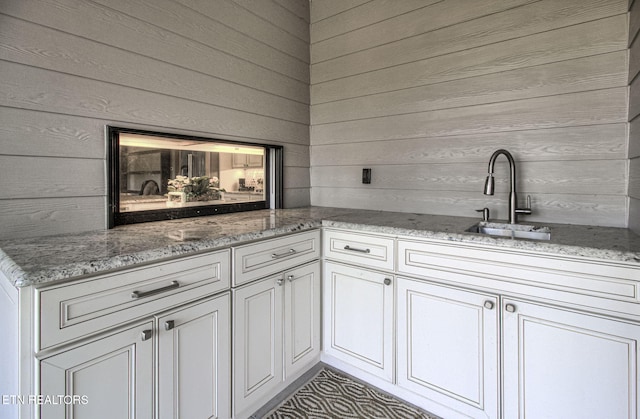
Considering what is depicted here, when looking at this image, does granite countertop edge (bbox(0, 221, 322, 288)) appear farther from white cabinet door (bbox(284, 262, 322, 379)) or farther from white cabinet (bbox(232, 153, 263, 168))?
white cabinet (bbox(232, 153, 263, 168))

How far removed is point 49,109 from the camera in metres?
1.33

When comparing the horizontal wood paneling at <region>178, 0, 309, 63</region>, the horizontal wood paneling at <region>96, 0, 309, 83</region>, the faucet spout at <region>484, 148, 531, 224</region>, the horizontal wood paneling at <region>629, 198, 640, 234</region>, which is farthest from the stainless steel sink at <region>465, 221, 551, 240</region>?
the horizontal wood paneling at <region>178, 0, 309, 63</region>

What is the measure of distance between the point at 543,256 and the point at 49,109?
2034 mm

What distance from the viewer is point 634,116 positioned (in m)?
1.40

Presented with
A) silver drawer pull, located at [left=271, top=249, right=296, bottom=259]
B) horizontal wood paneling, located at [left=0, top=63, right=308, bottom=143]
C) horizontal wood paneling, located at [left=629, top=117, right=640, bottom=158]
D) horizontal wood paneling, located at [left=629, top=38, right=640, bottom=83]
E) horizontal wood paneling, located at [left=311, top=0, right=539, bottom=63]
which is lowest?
silver drawer pull, located at [left=271, top=249, right=296, bottom=259]

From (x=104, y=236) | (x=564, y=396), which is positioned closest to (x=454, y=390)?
(x=564, y=396)

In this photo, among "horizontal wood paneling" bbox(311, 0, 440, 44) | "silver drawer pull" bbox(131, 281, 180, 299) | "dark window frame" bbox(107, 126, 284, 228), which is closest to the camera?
"silver drawer pull" bbox(131, 281, 180, 299)

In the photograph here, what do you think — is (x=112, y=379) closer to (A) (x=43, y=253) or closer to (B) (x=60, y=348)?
→ (B) (x=60, y=348)

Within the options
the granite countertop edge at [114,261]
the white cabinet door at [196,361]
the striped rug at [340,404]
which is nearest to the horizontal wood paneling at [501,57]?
the granite countertop edge at [114,261]

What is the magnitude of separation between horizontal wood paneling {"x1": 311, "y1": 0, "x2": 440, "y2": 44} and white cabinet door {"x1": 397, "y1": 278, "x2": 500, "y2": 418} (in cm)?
178

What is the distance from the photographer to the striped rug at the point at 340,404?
1.56 meters

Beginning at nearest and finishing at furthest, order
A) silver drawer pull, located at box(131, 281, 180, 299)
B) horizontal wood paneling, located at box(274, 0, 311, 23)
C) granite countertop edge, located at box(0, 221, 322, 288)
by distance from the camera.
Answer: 1. granite countertop edge, located at box(0, 221, 322, 288)
2. silver drawer pull, located at box(131, 281, 180, 299)
3. horizontal wood paneling, located at box(274, 0, 311, 23)

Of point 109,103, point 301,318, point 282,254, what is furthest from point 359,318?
point 109,103

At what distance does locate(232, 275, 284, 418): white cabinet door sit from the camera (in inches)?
55.2
